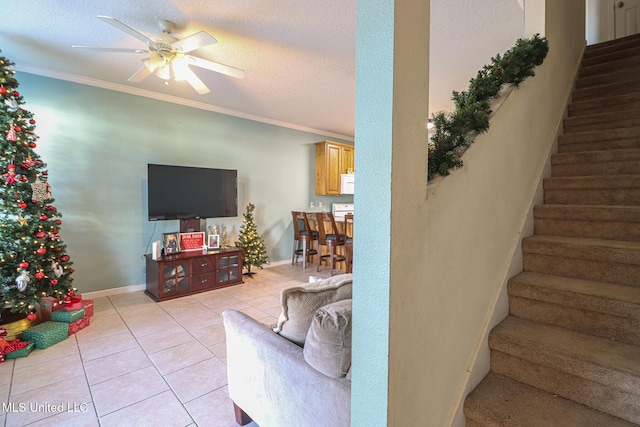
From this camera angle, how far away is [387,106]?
2.68ft

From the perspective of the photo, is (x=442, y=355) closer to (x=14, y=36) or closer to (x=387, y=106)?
(x=387, y=106)

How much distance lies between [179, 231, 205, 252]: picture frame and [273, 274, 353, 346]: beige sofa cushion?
3.15 m

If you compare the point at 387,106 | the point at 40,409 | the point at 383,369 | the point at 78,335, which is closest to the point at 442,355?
the point at 383,369

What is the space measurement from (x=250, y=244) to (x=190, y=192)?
4.08 ft

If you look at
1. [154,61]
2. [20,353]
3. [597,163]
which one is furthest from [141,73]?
[597,163]

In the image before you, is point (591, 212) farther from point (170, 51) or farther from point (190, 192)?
point (190, 192)

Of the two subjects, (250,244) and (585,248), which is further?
(250,244)

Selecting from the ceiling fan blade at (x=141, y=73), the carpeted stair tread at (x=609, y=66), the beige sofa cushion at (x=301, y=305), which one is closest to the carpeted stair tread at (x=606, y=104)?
the carpeted stair tread at (x=609, y=66)

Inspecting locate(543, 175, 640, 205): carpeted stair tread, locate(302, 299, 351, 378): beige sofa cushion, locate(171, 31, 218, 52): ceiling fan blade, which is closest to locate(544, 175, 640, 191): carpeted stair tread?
locate(543, 175, 640, 205): carpeted stair tread

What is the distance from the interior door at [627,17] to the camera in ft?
14.4

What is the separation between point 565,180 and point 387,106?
199cm

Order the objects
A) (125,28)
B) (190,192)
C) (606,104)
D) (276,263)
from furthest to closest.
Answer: (276,263)
(190,192)
(606,104)
(125,28)

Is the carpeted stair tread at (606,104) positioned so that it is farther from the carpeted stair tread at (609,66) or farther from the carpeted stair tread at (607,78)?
the carpeted stair tread at (609,66)

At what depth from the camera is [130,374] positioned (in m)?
2.12
